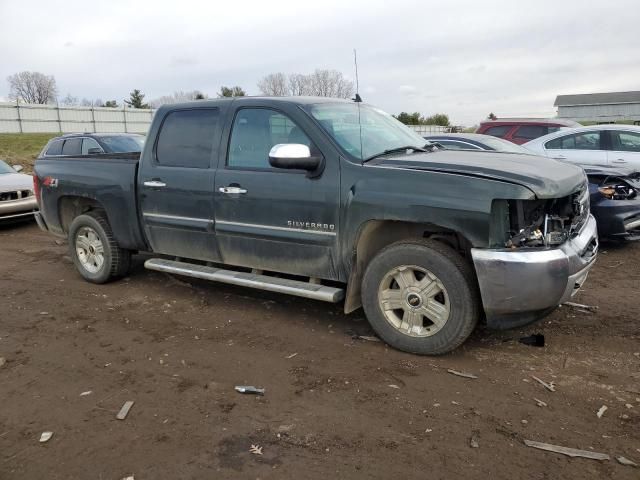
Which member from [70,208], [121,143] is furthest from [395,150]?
[121,143]

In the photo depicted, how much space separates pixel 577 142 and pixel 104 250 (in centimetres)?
824

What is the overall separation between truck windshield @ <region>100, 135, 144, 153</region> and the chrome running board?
6.99 metres

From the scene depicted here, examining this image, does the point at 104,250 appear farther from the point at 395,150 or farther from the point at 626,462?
the point at 626,462

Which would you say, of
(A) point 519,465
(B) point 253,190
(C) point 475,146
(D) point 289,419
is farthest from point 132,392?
(C) point 475,146

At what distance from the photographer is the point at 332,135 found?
4.26 m

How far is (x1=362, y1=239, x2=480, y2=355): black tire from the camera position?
372 cm

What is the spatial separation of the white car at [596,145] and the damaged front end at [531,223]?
602cm

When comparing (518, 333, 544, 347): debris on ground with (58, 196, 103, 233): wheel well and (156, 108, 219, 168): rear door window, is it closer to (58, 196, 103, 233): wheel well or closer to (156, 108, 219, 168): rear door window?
(156, 108, 219, 168): rear door window

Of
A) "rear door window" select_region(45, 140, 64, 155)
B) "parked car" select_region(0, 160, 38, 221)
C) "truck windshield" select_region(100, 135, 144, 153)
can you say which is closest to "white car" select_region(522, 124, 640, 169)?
"truck windshield" select_region(100, 135, 144, 153)

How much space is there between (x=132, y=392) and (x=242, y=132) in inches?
91.9

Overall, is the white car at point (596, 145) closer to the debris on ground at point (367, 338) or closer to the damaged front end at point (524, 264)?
the damaged front end at point (524, 264)

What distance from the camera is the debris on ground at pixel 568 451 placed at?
2725 mm

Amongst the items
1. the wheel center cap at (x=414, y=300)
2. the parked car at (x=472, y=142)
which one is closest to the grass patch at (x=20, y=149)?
the parked car at (x=472, y=142)

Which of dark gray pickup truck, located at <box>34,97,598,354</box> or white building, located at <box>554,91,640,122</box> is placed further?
white building, located at <box>554,91,640,122</box>
